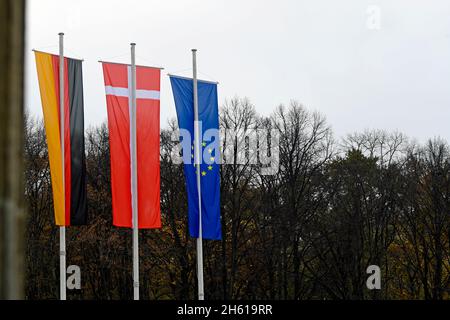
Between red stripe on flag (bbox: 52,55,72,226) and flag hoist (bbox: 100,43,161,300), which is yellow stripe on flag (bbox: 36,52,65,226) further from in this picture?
flag hoist (bbox: 100,43,161,300)

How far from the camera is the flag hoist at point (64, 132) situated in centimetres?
2042

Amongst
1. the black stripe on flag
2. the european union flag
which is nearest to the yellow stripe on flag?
the black stripe on flag

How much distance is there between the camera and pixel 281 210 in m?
41.7

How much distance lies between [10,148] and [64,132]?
19772 mm

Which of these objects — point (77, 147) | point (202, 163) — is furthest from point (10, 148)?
point (202, 163)

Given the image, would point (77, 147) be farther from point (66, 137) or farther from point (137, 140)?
point (137, 140)

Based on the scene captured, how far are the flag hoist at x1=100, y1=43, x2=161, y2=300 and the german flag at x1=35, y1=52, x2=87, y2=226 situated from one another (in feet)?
3.20

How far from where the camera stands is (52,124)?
20562mm

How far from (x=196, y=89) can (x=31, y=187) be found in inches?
847

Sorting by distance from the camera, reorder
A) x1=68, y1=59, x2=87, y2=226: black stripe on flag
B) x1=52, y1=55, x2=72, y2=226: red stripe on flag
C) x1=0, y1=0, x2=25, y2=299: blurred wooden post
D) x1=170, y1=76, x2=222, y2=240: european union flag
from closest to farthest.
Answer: x1=0, y1=0, x2=25, y2=299: blurred wooden post
x1=68, y1=59, x2=87, y2=226: black stripe on flag
x1=52, y1=55, x2=72, y2=226: red stripe on flag
x1=170, y1=76, x2=222, y2=240: european union flag

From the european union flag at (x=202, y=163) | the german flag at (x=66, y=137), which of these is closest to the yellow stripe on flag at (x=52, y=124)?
the german flag at (x=66, y=137)

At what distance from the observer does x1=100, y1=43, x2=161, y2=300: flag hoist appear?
2044 centimetres

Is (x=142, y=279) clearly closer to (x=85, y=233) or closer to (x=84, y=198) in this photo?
(x=85, y=233)

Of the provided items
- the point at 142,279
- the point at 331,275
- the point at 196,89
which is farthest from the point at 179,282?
the point at 196,89
